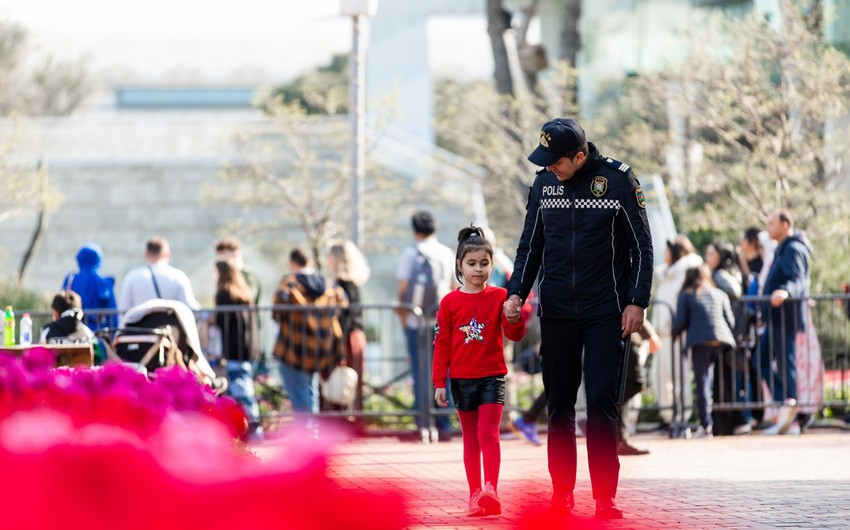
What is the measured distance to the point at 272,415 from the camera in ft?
38.8

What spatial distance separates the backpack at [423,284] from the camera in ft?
39.4

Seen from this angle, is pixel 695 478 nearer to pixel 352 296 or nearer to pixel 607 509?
pixel 607 509

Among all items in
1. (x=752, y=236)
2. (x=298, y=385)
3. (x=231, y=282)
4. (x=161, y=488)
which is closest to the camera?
(x=161, y=488)

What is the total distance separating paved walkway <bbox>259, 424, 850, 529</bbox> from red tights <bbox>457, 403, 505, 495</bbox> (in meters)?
0.16

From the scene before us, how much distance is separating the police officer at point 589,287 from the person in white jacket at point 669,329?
602 centimetres

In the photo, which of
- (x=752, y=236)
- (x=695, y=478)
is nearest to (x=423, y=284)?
(x=752, y=236)

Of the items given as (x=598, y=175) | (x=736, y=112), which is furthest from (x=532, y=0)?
(x=598, y=175)

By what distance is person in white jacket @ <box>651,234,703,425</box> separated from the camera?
12.5m

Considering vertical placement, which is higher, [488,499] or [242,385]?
[242,385]

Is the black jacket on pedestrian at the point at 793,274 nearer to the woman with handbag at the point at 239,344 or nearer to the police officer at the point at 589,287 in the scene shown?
the woman with handbag at the point at 239,344

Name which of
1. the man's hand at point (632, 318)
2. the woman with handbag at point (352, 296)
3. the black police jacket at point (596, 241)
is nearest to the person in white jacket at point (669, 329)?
the woman with handbag at point (352, 296)

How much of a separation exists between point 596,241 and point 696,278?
19.0 feet

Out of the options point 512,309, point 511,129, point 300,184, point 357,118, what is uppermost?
point 511,129

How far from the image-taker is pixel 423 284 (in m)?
12.0
